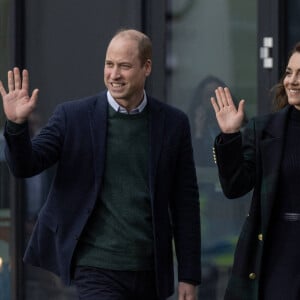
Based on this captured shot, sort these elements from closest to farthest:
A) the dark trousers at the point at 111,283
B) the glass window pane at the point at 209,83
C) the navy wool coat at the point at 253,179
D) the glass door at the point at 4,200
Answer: the navy wool coat at the point at 253,179, the dark trousers at the point at 111,283, the glass window pane at the point at 209,83, the glass door at the point at 4,200

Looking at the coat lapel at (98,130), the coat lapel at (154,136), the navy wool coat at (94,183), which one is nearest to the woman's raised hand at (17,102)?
the navy wool coat at (94,183)

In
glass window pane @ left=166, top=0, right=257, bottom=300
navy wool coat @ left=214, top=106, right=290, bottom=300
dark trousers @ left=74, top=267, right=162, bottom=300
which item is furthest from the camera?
glass window pane @ left=166, top=0, right=257, bottom=300

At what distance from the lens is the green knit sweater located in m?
5.37

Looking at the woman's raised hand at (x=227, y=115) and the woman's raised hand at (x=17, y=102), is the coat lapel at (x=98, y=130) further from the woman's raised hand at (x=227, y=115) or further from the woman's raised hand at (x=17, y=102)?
the woman's raised hand at (x=227, y=115)

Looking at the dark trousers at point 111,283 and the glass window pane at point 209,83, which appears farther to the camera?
the glass window pane at point 209,83

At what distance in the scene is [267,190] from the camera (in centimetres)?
Result: 516

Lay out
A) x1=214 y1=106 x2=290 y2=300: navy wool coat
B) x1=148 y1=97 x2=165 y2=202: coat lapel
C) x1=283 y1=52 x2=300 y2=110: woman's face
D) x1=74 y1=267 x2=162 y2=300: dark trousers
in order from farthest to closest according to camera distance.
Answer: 1. x1=148 y1=97 x2=165 y2=202: coat lapel
2. x1=74 y1=267 x2=162 y2=300: dark trousers
3. x1=283 y1=52 x2=300 y2=110: woman's face
4. x1=214 y1=106 x2=290 y2=300: navy wool coat

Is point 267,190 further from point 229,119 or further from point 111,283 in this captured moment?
point 111,283

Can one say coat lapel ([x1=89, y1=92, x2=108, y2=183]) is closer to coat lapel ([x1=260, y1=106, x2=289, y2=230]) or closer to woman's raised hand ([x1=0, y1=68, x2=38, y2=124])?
woman's raised hand ([x1=0, y1=68, x2=38, y2=124])

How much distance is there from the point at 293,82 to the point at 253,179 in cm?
46

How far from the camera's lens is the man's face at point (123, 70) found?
17.8 feet

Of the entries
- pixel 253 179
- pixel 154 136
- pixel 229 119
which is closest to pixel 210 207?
pixel 154 136

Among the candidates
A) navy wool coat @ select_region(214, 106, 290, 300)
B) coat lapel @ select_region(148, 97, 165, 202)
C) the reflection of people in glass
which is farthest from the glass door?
navy wool coat @ select_region(214, 106, 290, 300)

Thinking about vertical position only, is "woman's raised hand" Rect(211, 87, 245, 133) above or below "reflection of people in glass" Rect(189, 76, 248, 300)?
above
